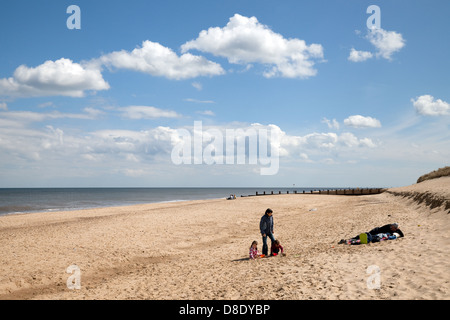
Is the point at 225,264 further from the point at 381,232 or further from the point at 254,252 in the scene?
the point at 381,232

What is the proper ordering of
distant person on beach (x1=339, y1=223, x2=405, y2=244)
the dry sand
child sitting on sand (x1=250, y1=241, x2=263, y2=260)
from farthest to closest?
1. child sitting on sand (x1=250, y1=241, x2=263, y2=260)
2. distant person on beach (x1=339, y1=223, x2=405, y2=244)
3. the dry sand

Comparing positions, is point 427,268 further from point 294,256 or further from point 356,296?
point 294,256

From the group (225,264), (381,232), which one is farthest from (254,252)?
(381,232)

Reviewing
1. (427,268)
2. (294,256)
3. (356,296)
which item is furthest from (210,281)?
(427,268)

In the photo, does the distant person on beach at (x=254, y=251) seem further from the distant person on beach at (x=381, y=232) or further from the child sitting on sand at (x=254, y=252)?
the distant person on beach at (x=381, y=232)

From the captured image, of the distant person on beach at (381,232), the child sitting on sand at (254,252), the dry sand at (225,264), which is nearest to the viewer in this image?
the dry sand at (225,264)

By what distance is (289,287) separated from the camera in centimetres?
837

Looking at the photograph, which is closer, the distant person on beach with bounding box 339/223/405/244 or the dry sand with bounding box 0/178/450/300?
the dry sand with bounding box 0/178/450/300

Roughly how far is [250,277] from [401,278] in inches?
174

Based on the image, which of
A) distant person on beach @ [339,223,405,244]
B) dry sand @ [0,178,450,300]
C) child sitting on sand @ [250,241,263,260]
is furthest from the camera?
child sitting on sand @ [250,241,263,260]

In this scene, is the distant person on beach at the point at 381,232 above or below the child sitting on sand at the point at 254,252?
above

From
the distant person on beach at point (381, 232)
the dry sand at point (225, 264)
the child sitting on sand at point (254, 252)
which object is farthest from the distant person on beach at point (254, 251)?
the distant person on beach at point (381, 232)

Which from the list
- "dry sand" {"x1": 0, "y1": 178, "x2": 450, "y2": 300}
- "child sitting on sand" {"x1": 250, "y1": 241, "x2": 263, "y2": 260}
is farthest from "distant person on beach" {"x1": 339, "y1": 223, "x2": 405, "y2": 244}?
"child sitting on sand" {"x1": 250, "y1": 241, "x2": 263, "y2": 260}

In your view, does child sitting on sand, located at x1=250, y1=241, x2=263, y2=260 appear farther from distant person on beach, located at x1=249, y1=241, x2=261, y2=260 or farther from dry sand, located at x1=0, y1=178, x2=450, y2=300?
dry sand, located at x1=0, y1=178, x2=450, y2=300
